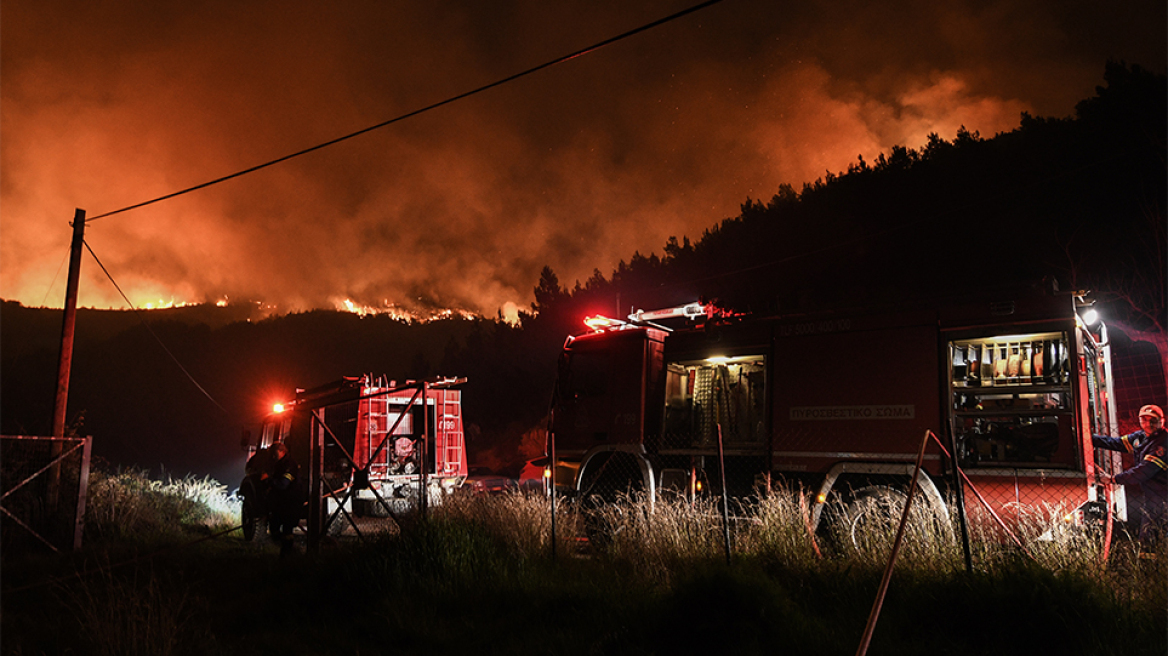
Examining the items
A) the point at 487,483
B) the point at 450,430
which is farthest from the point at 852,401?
the point at 487,483

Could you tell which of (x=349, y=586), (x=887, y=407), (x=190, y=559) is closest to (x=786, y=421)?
(x=887, y=407)

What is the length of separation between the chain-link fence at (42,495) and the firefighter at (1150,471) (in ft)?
45.5

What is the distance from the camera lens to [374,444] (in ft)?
A: 45.4

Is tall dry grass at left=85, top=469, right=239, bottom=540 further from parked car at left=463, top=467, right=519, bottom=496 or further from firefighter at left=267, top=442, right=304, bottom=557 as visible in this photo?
parked car at left=463, top=467, right=519, bottom=496

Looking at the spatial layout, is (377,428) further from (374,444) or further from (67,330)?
(67,330)

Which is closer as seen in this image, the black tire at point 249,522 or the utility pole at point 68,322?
the black tire at point 249,522

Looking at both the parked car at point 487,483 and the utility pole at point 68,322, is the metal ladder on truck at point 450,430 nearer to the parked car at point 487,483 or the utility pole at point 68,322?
the parked car at point 487,483

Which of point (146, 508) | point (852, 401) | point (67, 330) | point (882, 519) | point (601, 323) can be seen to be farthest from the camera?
point (67, 330)

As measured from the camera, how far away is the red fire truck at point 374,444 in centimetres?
1202

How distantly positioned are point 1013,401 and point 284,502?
918 centimetres

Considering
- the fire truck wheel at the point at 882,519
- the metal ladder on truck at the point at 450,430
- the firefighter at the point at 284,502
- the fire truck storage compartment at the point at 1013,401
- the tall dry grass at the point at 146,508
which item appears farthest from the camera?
the metal ladder on truck at the point at 450,430

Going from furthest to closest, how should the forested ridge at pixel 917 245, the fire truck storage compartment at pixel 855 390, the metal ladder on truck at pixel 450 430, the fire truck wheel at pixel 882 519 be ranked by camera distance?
the forested ridge at pixel 917 245 < the metal ladder on truck at pixel 450 430 < the fire truck storage compartment at pixel 855 390 < the fire truck wheel at pixel 882 519

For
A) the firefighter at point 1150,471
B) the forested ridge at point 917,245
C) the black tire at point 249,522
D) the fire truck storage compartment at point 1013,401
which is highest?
the forested ridge at point 917,245

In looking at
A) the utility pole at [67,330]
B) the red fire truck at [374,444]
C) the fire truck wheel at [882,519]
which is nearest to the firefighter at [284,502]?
the red fire truck at [374,444]
